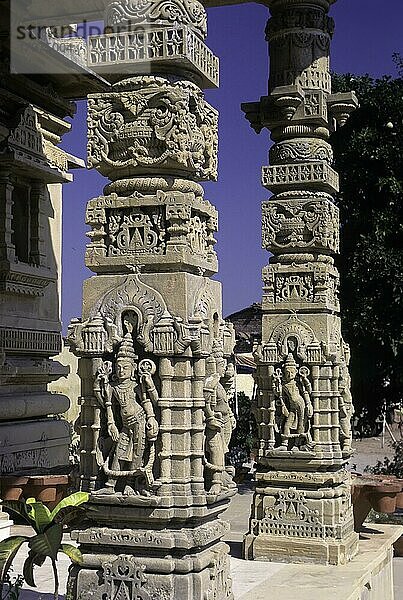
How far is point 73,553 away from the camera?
20.4 ft

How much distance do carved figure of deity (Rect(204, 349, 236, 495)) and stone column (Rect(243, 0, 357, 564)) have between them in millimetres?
3243

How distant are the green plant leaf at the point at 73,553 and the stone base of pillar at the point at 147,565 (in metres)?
0.11

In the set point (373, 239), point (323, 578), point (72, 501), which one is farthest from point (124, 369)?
point (373, 239)

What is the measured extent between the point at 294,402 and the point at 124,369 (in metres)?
3.94

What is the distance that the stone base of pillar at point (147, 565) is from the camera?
6.15 m

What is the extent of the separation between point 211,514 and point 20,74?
5.14 metres

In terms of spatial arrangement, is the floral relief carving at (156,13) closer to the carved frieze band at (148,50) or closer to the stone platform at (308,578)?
the carved frieze band at (148,50)

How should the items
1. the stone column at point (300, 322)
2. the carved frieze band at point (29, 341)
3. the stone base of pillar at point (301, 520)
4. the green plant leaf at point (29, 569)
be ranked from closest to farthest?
the green plant leaf at point (29, 569)
the carved frieze band at point (29, 341)
the stone base of pillar at point (301, 520)
the stone column at point (300, 322)

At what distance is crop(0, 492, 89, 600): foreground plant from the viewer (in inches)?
238

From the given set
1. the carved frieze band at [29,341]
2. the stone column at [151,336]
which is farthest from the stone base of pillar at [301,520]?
the stone column at [151,336]

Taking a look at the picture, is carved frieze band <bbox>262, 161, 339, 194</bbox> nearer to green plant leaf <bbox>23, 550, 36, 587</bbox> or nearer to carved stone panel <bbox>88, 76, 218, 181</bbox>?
carved stone panel <bbox>88, 76, 218, 181</bbox>

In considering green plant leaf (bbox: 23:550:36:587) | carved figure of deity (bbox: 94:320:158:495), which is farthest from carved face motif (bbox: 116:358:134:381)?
green plant leaf (bbox: 23:550:36:587)

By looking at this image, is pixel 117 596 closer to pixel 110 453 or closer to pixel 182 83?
pixel 110 453

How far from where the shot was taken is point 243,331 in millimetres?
33969
